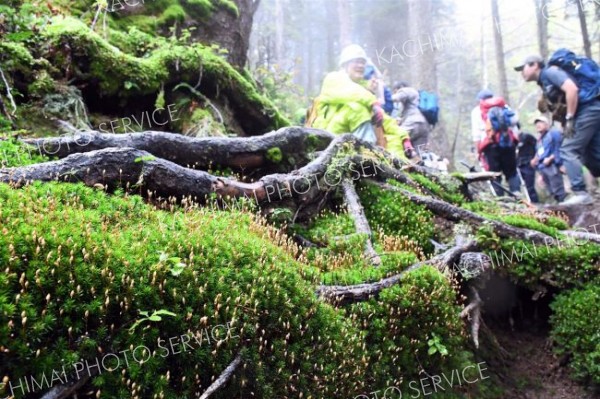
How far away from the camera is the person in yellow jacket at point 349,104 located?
10.9 metres

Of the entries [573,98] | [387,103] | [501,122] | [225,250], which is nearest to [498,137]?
[501,122]

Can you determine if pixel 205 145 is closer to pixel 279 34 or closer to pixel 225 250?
pixel 225 250

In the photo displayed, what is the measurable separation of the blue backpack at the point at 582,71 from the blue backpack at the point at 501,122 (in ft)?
12.3

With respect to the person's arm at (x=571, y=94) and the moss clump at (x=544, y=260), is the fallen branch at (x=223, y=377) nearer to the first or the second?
the moss clump at (x=544, y=260)

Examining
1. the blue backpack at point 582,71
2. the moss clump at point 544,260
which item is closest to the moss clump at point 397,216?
the moss clump at point 544,260

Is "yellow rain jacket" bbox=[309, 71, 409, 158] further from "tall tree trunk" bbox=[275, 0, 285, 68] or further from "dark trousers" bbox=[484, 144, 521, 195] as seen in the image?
"tall tree trunk" bbox=[275, 0, 285, 68]

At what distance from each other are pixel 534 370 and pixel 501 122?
8.65m

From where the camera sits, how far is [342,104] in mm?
11039

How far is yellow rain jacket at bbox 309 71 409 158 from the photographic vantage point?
1082cm

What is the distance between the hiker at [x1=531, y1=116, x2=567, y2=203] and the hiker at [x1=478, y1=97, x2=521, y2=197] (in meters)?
1.73

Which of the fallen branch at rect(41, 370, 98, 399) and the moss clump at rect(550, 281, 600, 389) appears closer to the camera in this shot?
the fallen branch at rect(41, 370, 98, 399)

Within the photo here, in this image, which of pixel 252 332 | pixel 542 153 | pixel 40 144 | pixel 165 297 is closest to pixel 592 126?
pixel 542 153

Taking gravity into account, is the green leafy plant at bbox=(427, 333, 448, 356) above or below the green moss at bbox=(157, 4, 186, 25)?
below

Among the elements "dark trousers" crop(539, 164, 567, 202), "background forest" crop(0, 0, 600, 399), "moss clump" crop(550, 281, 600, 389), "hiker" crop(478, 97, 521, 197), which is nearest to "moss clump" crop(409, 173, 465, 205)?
"background forest" crop(0, 0, 600, 399)
